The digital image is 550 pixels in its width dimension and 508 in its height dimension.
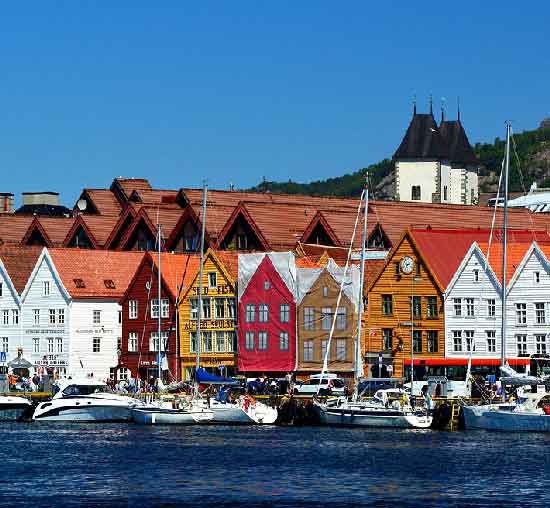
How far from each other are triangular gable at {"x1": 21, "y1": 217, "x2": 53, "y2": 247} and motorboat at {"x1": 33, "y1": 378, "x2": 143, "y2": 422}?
180 ft

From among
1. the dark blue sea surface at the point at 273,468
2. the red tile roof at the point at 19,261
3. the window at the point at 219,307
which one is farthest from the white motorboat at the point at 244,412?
the red tile roof at the point at 19,261

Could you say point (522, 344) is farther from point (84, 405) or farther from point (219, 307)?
point (84, 405)

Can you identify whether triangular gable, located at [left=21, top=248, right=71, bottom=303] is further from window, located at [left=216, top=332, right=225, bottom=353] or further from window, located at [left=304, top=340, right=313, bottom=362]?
window, located at [left=304, top=340, right=313, bottom=362]

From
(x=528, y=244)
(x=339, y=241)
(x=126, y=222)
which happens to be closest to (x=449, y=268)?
(x=528, y=244)

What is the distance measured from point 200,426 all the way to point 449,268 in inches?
1005

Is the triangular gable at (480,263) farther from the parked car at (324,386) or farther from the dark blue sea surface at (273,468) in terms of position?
the dark blue sea surface at (273,468)

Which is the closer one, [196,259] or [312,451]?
[312,451]

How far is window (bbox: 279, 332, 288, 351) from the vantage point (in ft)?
447

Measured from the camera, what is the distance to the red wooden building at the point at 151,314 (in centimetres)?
14400

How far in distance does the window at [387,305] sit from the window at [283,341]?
833 centimetres

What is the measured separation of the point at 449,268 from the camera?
130m

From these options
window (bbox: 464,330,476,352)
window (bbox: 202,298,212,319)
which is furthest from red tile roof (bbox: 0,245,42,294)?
window (bbox: 464,330,476,352)

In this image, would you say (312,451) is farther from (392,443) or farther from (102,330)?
(102,330)

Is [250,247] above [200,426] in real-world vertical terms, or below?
above
